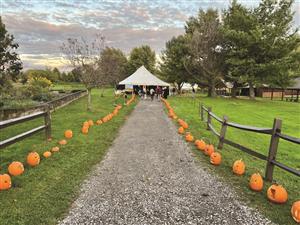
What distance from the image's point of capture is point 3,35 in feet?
75.2

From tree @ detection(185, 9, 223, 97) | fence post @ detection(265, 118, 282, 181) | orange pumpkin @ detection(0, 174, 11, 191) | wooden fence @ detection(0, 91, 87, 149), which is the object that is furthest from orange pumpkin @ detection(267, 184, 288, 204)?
tree @ detection(185, 9, 223, 97)

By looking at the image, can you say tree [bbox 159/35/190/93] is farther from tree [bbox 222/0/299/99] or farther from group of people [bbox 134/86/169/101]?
tree [bbox 222/0/299/99]

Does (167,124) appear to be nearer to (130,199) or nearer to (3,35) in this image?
→ (130,199)

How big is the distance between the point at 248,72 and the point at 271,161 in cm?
2970

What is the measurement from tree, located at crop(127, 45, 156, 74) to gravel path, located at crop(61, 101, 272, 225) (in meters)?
59.3

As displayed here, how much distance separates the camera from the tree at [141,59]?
6502 cm

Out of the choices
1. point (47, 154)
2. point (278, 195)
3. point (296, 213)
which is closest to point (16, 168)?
point (47, 154)

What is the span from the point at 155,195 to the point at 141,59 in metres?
62.6

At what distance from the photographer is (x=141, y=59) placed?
65000 mm

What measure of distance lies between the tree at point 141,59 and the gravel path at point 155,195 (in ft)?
194

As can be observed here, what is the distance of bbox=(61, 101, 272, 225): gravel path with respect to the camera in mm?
3744

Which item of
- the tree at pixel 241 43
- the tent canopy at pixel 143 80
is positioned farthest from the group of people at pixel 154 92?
the tree at pixel 241 43

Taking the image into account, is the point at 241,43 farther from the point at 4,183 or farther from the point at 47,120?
the point at 4,183

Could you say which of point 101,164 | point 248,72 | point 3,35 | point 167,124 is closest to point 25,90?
point 3,35
